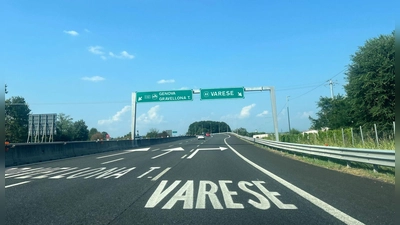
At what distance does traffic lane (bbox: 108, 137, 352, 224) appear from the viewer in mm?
6117

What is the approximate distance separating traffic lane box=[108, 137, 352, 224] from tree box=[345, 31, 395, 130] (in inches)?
878

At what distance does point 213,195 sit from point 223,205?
1.18m

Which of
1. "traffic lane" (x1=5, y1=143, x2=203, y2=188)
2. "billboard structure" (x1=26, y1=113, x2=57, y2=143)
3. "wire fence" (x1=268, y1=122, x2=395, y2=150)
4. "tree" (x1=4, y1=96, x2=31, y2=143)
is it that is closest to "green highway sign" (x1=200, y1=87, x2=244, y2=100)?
"wire fence" (x1=268, y1=122, x2=395, y2=150)

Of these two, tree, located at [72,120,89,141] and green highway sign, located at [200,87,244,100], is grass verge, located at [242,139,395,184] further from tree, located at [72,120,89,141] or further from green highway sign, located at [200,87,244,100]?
tree, located at [72,120,89,141]

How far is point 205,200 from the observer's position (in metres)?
7.84

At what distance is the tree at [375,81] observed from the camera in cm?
2806

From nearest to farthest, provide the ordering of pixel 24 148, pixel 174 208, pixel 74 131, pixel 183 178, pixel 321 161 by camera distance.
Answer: pixel 174 208 < pixel 183 178 < pixel 321 161 < pixel 24 148 < pixel 74 131

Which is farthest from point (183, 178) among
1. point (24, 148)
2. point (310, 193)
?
point (24, 148)

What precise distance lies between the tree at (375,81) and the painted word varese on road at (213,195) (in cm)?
2241

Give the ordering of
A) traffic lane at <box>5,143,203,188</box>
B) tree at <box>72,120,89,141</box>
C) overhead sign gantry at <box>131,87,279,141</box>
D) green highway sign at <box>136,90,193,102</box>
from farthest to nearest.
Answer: tree at <box>72,120,89,141</box> → green highway sign at <box>136,90,193,102</box> → overhead sign gantry at <box>131,87,279,141</box> → traffic lane at <box>5,143,203,188</box>

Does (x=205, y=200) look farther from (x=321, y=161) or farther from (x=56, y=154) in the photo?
(x=56, y=154)

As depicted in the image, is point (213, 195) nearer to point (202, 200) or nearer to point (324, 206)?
point (202, 200)

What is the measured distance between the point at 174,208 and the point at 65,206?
238 centimetres

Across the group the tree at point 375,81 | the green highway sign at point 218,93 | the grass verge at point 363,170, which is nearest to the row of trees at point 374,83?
the tree at point 375,81
